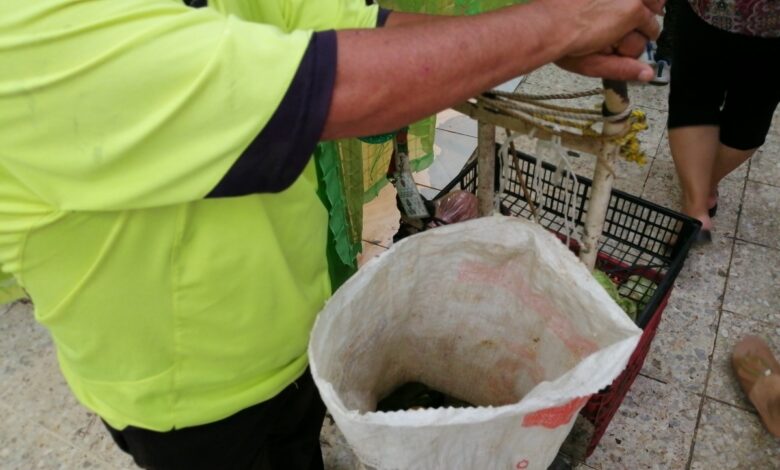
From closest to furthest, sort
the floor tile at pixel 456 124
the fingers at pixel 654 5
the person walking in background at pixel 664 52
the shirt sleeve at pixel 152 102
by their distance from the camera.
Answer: the shirt sleeve at pixel 152 102, the fingers at pixel 654 5, the floor tile at pixel 456 124, the person walking in background at pixel 664 52

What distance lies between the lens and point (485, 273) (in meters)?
1.01

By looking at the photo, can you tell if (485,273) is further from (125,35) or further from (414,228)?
(125,35)

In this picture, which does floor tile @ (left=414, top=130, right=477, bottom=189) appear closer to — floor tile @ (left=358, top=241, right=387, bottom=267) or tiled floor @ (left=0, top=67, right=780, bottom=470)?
tiled floor @ (left=0, top=67, right=780, bottom=470)

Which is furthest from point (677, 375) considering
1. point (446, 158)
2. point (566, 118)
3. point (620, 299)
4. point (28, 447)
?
point (28, 447)

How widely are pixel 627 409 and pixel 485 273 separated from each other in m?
0.79

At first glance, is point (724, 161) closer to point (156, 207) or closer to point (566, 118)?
point (566, 118)

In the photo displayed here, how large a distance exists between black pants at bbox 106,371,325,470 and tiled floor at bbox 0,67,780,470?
1.32ft

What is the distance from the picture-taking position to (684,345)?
1.66 m

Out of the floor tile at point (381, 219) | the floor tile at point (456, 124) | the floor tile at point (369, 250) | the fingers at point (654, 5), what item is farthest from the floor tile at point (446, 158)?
the fingers at point (654, 5)

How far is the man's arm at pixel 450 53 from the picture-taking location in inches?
22.1

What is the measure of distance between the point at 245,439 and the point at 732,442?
1206 mm

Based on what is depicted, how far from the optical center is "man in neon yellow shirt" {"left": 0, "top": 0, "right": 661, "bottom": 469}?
0.49 meters

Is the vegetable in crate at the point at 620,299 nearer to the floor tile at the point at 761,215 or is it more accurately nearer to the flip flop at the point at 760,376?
the flip flop at the point at 760,376

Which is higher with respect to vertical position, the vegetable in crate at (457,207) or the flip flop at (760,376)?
the vegetable in crate at (457,207)
